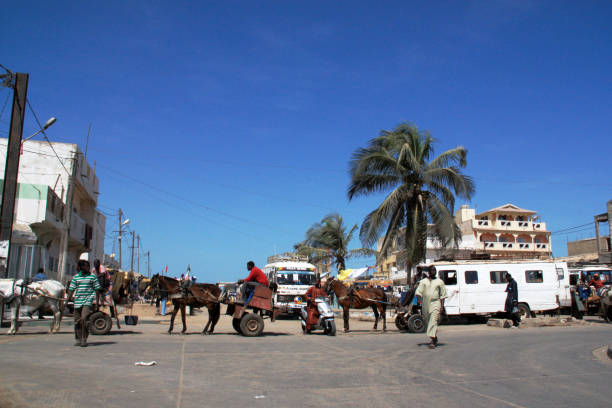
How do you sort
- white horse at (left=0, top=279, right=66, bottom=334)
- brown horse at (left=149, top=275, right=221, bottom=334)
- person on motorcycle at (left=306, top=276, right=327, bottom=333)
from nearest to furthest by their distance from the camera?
white horse at (left=0, top=279, right=66, bottom=334) < brown horse at (left=149, top=275, right=221, bottom=334) < person on motorcycle at (left=306, top=276, right=327, bottom=333)

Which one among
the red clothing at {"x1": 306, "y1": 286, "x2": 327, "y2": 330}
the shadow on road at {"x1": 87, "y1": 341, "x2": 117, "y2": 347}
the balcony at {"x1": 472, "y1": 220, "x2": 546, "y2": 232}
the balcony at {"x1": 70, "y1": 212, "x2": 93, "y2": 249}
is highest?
the balcony at {"x1": 472, "y1": 220, "x2": 546, "y2": 232}

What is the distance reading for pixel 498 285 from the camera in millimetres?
21297

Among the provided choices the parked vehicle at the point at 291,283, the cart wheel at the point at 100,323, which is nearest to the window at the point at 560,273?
the parked vehicle at the point at 291,283

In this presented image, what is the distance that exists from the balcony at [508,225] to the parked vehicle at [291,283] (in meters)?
48.4

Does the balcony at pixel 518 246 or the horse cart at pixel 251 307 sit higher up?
the balcony at pixel 518 246

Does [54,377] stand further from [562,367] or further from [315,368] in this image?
[562,367]

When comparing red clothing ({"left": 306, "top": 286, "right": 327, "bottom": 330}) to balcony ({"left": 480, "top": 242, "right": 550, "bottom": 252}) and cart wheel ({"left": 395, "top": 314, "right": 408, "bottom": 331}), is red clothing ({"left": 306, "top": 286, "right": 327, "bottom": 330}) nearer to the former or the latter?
cart wheel ({"left": 395, "top": 314, "right": 408, "bottom": 331})

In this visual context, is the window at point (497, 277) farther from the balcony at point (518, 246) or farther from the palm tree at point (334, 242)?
the balcony at point (518, 246)

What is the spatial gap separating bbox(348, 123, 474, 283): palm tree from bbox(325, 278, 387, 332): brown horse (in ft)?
20.9

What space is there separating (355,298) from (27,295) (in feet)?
33.9

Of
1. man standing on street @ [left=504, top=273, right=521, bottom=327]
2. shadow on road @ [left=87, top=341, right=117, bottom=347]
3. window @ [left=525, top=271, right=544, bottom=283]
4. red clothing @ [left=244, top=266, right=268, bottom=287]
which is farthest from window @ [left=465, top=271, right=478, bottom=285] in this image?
shadow on road @ [left=87, top=341, right=117, bottom=347]

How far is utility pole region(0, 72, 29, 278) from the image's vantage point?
1894 cm

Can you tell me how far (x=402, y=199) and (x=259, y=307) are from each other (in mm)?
12014

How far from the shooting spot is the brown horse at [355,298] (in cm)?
1709
